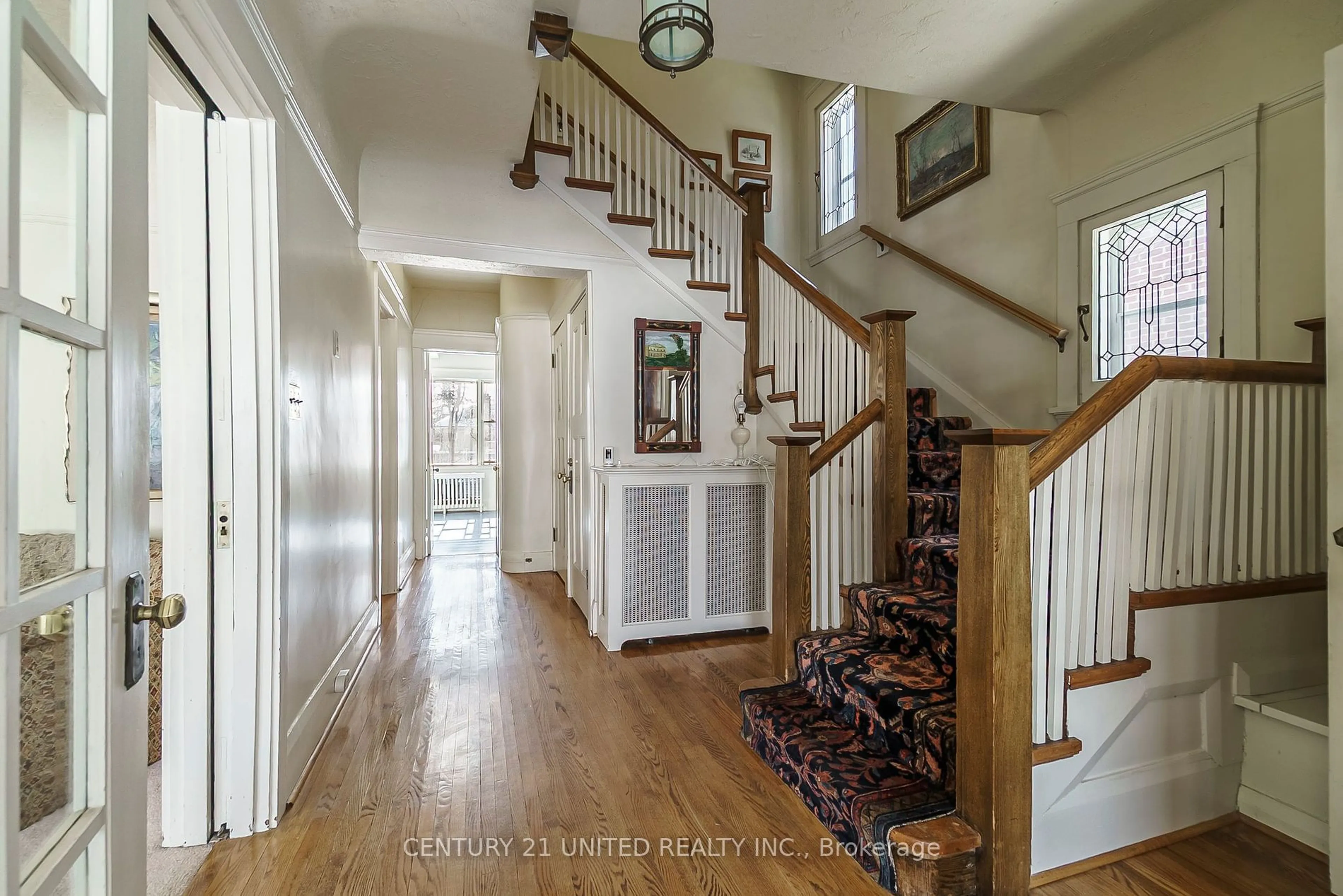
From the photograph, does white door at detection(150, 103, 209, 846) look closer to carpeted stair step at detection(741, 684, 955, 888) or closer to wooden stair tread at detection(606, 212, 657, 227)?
carpeted stair step at detection(741, 684, 955, 888)

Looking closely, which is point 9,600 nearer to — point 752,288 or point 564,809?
point 564,809

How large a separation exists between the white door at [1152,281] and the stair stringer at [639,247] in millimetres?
1527

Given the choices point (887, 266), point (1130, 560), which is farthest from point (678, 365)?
point (1130, 560)

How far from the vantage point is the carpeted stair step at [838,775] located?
66.1 inches

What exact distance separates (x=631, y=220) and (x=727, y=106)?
7.68 feet

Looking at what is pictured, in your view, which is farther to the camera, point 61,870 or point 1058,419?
point 1058,419

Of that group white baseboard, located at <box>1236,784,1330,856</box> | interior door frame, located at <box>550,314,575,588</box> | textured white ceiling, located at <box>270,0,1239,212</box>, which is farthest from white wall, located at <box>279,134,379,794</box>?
white baseboard, located at <box>1236,784,1330,856</box>

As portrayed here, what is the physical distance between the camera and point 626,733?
2447 millimetres

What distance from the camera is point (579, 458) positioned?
4172 mm

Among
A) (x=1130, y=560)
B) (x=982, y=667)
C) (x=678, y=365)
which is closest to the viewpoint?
(x=982, y=667)

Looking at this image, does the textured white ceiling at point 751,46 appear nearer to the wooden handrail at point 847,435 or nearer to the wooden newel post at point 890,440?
the wooden newel post at point 890,440

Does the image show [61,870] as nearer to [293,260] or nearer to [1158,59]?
[293,260]

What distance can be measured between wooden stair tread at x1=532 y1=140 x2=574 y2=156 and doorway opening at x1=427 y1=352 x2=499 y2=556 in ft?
22.4

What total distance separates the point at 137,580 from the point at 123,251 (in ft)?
1.49
